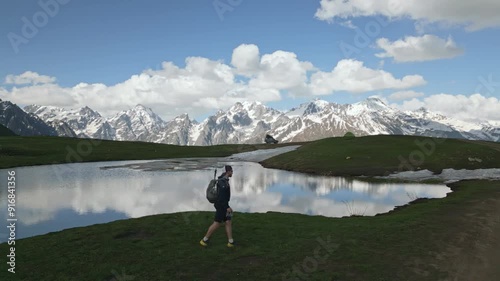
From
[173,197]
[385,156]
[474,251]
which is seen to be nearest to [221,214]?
[474,251]

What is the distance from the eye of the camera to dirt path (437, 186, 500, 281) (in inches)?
704

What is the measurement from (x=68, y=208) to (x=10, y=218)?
6397mm

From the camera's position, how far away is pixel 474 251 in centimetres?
2131

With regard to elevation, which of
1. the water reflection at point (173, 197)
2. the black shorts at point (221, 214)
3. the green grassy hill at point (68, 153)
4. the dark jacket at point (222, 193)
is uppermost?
the green grassy hill at point (68, 153)

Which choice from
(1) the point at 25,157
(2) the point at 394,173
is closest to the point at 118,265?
(2) the point at 394,173

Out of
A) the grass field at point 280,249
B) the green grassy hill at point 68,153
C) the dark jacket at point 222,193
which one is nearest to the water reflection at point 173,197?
the grass field at point 280,249

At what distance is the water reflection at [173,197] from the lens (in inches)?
1452

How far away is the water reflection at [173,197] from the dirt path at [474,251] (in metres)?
10.9

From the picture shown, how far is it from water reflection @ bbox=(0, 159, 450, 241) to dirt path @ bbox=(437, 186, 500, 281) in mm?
10950

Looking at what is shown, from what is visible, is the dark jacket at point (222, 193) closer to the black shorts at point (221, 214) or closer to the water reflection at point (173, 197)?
the black shorts at point (221, 214)

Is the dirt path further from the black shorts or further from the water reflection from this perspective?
the black shorts

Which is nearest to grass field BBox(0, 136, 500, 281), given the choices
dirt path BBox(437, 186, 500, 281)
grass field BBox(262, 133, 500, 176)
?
dirt path BBox(437, 186, 500, 281)

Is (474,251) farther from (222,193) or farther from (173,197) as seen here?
(173,197)

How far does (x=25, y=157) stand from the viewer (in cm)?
10644
